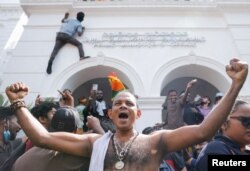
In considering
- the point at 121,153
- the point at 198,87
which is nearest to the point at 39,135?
the point at 121,153

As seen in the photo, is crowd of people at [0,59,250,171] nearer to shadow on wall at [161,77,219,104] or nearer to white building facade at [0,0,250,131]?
white building facade at [0,0,250,131]

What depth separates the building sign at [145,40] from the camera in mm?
9195

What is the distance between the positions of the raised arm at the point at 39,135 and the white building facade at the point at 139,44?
6.12m

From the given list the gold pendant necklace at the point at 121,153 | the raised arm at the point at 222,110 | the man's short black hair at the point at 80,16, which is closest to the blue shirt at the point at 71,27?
the man's short black hair at the point at 80,16

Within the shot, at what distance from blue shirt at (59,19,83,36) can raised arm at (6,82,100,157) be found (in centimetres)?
683

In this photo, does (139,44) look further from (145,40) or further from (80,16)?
(80,16)

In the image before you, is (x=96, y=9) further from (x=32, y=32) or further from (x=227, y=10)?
(x=227, y=10)

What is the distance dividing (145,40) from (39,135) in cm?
713

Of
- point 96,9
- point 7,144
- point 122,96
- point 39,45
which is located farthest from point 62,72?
point 122,96

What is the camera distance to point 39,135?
235 cm

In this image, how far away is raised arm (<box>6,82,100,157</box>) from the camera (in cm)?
233

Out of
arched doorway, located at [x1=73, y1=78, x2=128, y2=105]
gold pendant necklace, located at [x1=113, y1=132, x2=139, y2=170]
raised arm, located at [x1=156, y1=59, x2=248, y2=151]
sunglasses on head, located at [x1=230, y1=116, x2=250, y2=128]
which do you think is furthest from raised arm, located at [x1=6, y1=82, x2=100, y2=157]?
arched doorway, located at [x1=73, y1=78, x2=128, y2=105]

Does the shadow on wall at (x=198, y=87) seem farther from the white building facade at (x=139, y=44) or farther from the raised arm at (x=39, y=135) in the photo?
the raised arm at (x=39, y=135)

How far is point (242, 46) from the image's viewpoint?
913 centimetres
